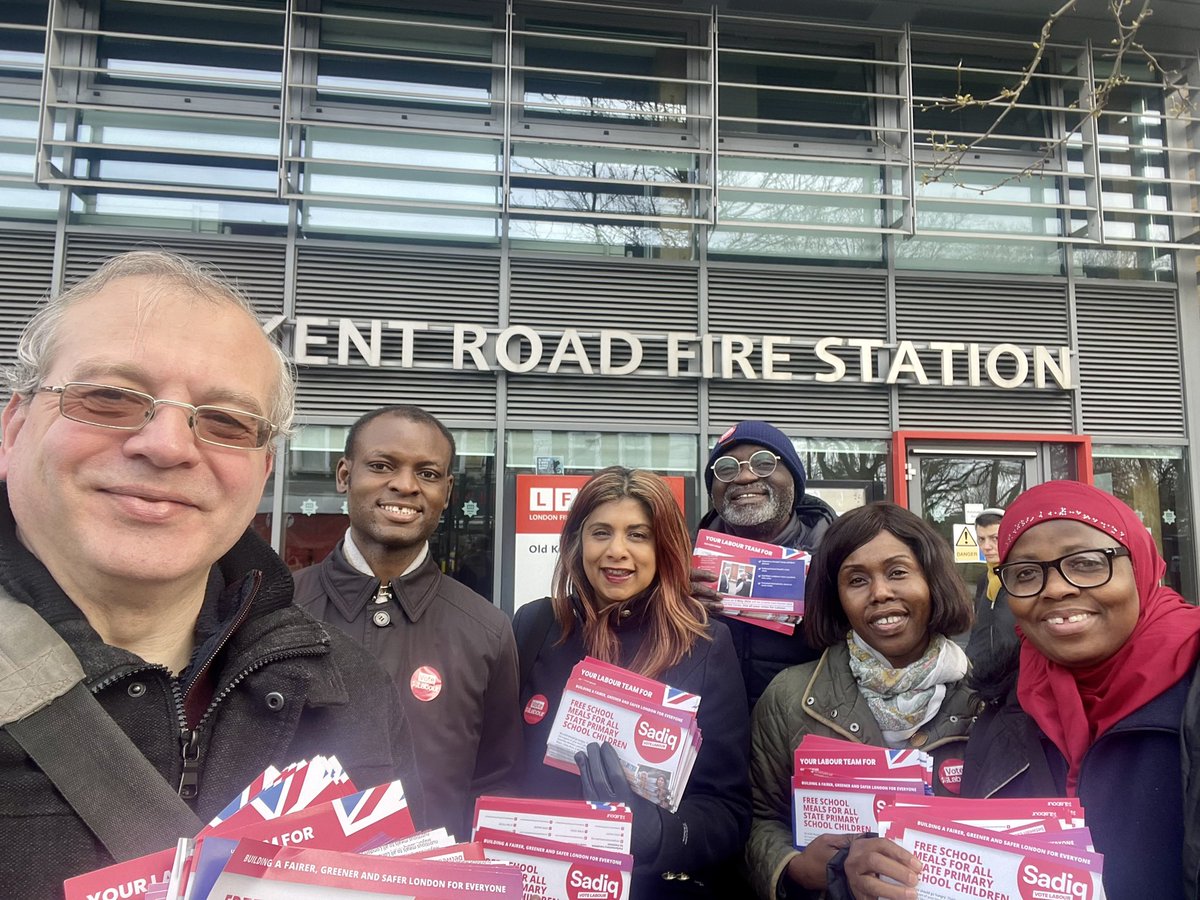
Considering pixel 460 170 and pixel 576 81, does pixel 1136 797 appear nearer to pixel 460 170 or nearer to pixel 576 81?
pixel 460 170

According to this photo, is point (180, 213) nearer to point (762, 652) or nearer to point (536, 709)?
point (536, 709)

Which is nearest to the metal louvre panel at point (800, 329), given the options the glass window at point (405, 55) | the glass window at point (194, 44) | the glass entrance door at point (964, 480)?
the glass entrance door at point (964, 480)

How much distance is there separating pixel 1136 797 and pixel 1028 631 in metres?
0.40

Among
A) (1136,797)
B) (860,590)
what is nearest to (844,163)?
(860,590)

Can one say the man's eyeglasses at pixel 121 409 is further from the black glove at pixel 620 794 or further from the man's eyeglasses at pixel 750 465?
the man's eyeglasses at pixel 750 465

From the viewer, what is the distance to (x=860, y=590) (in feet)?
8.07

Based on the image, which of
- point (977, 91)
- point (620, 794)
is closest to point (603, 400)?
point (977, 91)

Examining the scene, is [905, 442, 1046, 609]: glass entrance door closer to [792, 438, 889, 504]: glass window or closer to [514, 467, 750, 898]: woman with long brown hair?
[792, 438, 889, 504]: glass window

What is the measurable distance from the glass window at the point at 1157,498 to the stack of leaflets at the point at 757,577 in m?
6.44

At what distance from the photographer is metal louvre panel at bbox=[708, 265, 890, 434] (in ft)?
24.5

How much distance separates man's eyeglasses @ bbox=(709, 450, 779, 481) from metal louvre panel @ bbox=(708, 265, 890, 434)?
4102mm

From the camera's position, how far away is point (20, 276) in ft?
22.5

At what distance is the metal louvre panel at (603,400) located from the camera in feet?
23.7

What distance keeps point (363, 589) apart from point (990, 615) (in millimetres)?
3336
